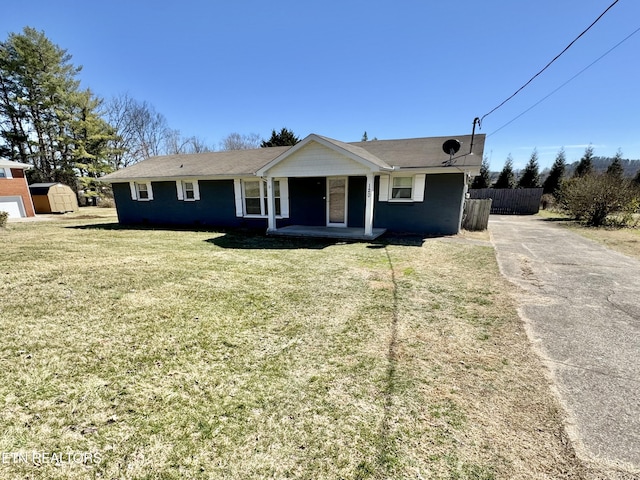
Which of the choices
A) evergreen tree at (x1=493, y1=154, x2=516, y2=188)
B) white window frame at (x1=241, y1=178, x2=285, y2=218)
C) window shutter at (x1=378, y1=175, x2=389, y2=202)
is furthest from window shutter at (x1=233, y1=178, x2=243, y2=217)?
evergreen tree at (x1=493, y1=154, x2=516, y2=188)

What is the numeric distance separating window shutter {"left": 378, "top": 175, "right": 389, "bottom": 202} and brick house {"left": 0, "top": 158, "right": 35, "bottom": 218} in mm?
21100

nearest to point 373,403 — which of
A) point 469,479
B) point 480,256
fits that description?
point 469,479

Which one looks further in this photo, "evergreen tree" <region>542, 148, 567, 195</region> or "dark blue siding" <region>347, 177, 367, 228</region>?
"evergreen tree" <region>542, 148, 567, 195</region>

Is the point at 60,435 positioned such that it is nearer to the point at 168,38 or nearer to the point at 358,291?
the point at 358,291

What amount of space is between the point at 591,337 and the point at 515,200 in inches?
864

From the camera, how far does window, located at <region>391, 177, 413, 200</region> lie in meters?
10.1

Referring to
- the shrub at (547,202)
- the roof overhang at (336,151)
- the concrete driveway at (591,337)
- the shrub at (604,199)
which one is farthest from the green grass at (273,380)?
the shrub at (547,202)

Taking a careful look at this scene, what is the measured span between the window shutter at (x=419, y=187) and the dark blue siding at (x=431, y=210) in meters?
0.17

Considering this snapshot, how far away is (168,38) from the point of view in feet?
38.3

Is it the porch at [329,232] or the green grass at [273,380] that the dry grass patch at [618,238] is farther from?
the porch at [329,232]

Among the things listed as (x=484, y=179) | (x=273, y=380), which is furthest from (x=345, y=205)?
(x=484, y=179)

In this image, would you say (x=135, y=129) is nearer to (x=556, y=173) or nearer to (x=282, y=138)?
(x=282, y=138)

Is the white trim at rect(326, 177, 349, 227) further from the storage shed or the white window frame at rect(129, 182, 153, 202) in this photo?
the storage shed

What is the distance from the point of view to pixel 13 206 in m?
16.2
